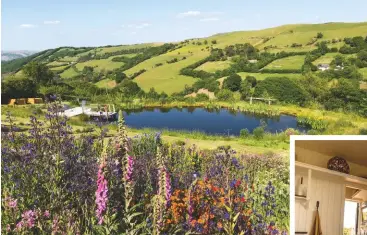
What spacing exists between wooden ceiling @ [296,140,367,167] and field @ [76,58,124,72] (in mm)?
2705

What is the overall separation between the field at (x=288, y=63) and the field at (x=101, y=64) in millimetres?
2171

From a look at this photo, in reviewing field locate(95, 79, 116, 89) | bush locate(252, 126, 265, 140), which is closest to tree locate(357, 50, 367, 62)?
bush locate(252, 126, 265, 140)

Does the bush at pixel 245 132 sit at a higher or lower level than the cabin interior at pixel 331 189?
higher

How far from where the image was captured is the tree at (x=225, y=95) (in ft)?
20.8

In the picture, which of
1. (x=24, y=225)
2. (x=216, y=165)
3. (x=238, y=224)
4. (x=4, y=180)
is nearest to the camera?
(x=24, y=225)

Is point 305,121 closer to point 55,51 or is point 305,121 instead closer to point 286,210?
point 286,210

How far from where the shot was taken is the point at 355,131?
6371mm

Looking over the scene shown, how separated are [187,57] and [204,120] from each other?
932 millimetres

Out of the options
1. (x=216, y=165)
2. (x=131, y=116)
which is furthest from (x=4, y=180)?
(x=216, y=165)

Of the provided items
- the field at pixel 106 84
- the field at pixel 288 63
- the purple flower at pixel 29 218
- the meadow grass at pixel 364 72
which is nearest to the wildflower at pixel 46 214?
the purple flower at pixel 29 218

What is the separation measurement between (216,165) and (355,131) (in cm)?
199

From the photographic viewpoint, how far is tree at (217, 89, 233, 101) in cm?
635

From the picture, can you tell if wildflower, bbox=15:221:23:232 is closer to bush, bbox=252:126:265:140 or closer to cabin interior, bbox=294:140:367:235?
cabin interior, bbox=294:140:367:235

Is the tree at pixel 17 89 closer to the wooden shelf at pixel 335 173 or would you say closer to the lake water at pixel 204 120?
the lake water at pixel 204 120
